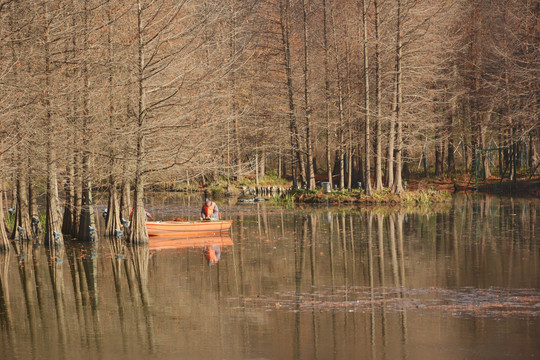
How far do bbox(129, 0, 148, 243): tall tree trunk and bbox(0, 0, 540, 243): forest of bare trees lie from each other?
0.15ft

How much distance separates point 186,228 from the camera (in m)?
A: 26.1

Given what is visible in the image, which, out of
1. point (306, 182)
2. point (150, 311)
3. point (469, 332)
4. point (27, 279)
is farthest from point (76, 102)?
point (306, 182)

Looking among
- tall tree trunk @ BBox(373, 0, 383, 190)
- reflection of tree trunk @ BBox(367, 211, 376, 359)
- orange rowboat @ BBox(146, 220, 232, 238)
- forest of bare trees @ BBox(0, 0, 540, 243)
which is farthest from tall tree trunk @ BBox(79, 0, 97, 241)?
tall tree trunk @ BBox(373, 0, 383, 190)

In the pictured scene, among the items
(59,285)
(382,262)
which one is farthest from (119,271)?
(382,262)

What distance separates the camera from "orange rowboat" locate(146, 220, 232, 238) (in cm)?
2558

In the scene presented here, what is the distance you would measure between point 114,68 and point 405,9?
2273 centimetres

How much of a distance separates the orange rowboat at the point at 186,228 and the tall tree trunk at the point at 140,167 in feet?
2.71

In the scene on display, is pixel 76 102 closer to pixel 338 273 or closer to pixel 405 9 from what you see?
pixel 338 273

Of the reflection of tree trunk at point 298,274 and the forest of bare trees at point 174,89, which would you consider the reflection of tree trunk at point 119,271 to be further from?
the reflection of tree trunk at point 298,274

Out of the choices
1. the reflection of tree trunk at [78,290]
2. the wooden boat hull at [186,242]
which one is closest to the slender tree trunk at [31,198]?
the reflection of tree trunk at [78,290]

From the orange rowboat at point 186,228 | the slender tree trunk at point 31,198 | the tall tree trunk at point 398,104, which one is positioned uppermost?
the tall tree trunk at point 398,104

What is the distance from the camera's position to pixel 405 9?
4238cm

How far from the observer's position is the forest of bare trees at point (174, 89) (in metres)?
21.6

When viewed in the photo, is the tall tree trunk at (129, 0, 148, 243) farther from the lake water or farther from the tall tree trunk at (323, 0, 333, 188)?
the tall tree trunk at (323, 0, 333, 188)
